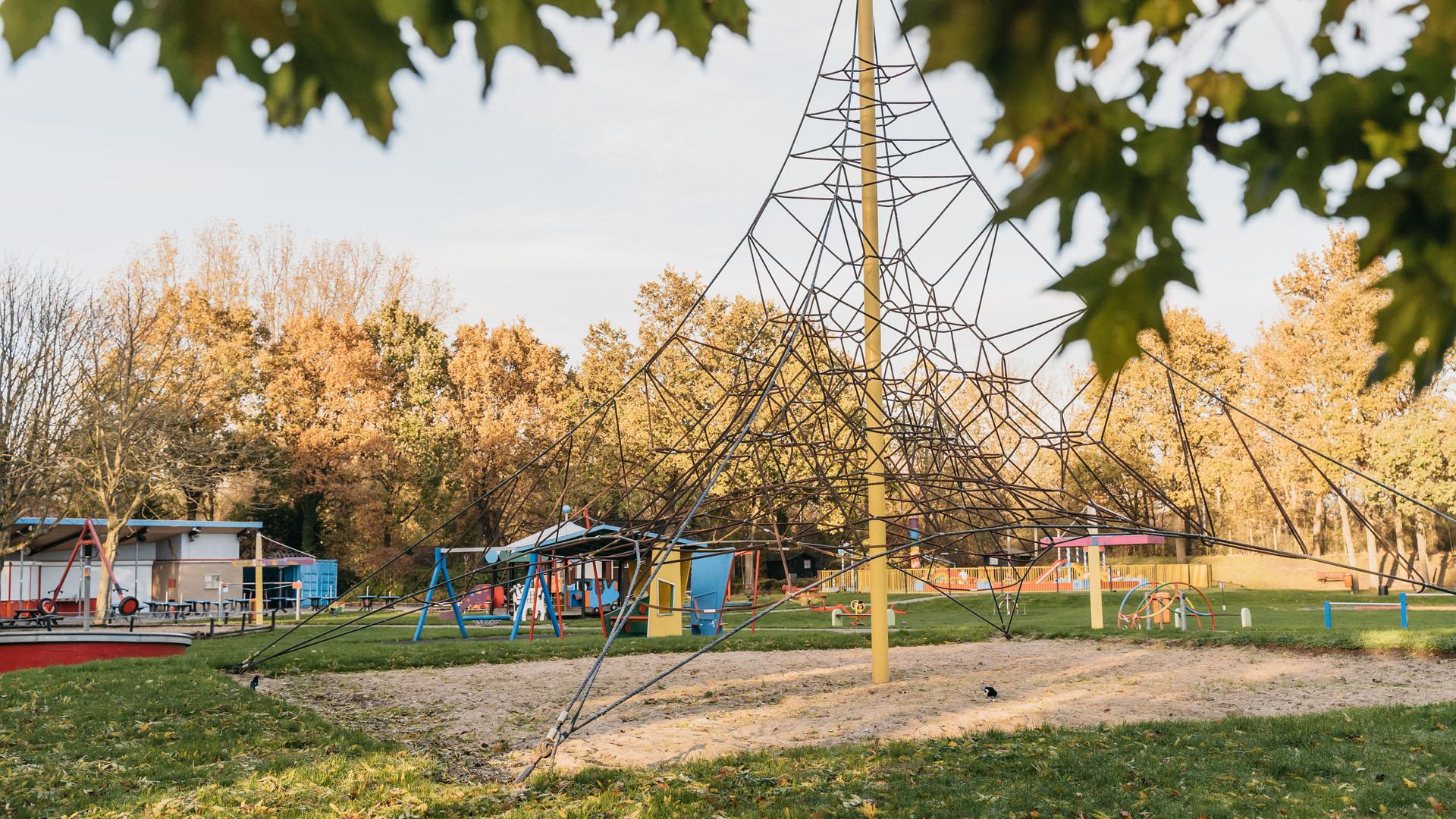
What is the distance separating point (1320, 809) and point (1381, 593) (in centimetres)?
2372

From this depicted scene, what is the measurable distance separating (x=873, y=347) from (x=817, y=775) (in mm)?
4442

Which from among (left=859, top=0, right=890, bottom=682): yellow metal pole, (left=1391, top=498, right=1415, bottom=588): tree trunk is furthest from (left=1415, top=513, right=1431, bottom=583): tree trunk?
(left=859, top=0, right=890, bottom=682): yellow metal pole

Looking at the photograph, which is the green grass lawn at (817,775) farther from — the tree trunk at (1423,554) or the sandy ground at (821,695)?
the tree trunk at (1423,554)

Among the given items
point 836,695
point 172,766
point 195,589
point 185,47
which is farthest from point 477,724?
point 195,589

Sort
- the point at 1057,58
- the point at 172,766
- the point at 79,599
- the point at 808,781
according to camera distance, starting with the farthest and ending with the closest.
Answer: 1. the point at 79,599
2. the point at 172,766
3. the point at 808,781
4. the point at 1057,58

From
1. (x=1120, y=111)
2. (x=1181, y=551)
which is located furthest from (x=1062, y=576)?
(x=1120, y=111)

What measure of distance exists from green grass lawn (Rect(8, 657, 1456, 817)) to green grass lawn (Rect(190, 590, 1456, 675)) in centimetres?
459

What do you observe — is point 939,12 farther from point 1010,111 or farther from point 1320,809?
point 1320,809

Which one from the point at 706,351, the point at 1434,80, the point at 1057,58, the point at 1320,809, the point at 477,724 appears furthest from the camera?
the point at 706,351

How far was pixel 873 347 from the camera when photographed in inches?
376

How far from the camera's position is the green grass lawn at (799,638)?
12016 millimetres

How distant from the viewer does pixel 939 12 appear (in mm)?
1324

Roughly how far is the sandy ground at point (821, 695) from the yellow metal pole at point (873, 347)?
0.59m

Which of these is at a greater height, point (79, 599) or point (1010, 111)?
point (1010, 111)
